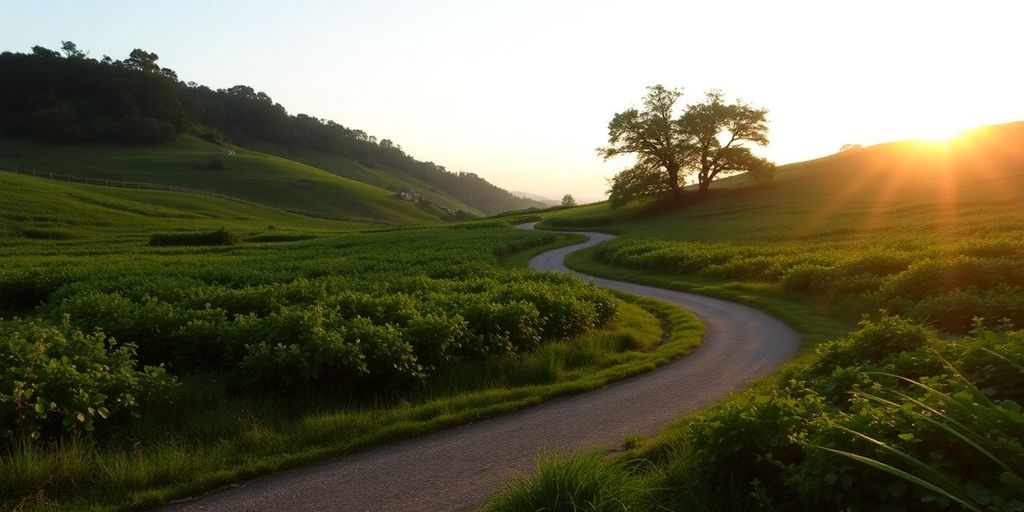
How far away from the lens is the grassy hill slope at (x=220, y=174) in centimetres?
10175

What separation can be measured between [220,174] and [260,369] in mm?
114831

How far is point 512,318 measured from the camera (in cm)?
1488

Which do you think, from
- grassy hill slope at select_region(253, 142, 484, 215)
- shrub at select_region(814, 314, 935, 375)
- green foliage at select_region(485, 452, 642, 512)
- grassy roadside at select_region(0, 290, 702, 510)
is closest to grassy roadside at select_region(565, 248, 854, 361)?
shrub at select_region(814, 314, 935, 375)

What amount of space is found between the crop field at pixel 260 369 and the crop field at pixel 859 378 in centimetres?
430

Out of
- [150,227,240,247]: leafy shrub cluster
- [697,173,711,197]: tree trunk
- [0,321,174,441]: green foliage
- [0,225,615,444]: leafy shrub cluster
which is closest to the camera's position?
[0,321,174,441]: green foliage

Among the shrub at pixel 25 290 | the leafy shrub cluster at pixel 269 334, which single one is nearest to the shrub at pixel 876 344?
the leafy shrub cluster at pixel 269 334

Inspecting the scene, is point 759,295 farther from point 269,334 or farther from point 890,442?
point 890,442

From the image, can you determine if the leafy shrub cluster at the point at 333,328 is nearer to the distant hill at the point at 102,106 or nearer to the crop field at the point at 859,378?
the crop field at the point at 859,378

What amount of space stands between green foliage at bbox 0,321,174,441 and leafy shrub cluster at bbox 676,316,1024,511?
8.66 metres

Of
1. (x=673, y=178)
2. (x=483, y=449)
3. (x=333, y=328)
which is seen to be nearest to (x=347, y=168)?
(x=673, y=178)

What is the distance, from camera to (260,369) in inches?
437

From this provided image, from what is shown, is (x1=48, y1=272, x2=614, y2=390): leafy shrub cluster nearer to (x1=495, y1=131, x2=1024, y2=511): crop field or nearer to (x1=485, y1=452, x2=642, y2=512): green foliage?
(x1=495, y1=131, x2=1024, y2=511): crop field

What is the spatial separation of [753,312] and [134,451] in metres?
19.9

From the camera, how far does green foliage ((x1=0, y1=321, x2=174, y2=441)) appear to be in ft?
28.1
